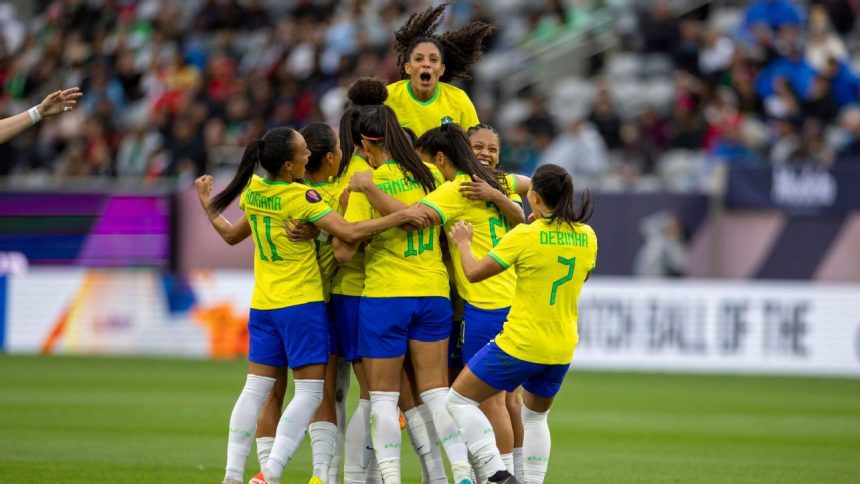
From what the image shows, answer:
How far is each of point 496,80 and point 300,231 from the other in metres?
16.2

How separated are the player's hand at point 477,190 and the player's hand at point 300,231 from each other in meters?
0.91

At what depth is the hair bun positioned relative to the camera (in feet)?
27.9

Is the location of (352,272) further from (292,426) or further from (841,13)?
(841,13)

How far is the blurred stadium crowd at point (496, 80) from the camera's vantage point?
20.3 metres

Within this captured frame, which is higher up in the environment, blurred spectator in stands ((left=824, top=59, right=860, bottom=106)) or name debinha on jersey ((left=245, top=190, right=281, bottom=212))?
blurred spectator in stands ((left=824, top=59, right=860, bottom=106))

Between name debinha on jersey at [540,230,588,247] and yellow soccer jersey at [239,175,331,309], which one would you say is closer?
name debinha on jersey at [540,230,588,247]

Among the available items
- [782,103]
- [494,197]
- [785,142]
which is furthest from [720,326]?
[494,197]

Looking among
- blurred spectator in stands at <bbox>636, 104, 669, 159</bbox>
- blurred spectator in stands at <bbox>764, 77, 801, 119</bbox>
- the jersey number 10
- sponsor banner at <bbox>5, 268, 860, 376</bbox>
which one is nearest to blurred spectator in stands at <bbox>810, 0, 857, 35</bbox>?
blurred spectator in stands at <bbox>764, 77, 801, 119</bbox>

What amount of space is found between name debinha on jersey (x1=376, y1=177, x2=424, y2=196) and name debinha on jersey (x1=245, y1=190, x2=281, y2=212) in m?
0.61

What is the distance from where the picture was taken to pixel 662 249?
19.3 meters

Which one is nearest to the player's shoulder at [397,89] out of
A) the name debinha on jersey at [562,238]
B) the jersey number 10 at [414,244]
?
the jersey number 10 at [414,244]

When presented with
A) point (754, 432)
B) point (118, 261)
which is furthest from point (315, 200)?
point (118, 261)

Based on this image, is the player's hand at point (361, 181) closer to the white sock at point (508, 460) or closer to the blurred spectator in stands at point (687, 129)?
the white sock at point (508, 460)

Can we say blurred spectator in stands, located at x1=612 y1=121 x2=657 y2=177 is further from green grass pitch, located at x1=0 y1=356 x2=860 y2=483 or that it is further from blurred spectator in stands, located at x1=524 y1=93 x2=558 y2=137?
green grass pitch, located at x1=0 y1=356 x2=860 y2=483
